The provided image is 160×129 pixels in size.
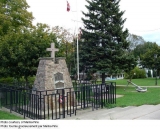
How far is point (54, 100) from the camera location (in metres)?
9.19

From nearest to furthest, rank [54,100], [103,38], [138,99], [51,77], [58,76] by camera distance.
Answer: [54,100] → [51,77] → [58,76] → [138,99] → [103,38]

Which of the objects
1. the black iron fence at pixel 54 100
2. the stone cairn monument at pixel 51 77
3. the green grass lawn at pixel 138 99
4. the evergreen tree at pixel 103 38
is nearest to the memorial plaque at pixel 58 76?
the stone cairn monument at pixel 51 77

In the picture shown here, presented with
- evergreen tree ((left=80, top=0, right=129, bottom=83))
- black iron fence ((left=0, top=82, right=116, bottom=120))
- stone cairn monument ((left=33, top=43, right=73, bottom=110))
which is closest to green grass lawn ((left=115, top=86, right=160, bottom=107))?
black iron fence ((left=0, top=82, right=116, bottom=120))

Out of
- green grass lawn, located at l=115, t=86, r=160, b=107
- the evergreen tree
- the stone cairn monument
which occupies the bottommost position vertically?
green grass lawn, located at l=115, t=86, r=160, b=107

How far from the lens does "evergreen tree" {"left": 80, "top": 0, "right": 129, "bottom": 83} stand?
17.4 meters

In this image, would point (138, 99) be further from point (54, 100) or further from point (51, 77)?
point (51, 77)

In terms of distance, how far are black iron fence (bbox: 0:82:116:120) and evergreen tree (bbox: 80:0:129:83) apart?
728 cm

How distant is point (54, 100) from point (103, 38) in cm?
985

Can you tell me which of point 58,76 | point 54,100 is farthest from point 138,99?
point 54,100

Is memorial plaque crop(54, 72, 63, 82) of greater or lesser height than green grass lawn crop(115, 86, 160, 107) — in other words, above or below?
above

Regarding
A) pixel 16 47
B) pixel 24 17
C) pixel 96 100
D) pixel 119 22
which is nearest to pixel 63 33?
pixel 24 17

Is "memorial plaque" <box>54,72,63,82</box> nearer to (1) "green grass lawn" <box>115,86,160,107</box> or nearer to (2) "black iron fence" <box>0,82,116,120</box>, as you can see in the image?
(2) "black iron fence" <box>0,82,116,120</box>

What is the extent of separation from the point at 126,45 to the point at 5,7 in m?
11.5

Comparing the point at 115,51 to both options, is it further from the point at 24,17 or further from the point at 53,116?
the point at 53,116
